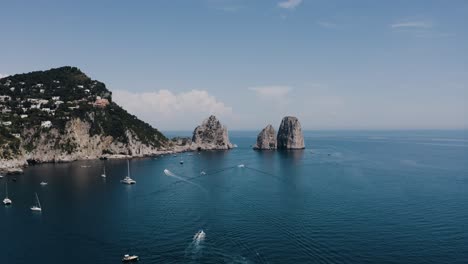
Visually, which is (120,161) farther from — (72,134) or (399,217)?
(399,217)

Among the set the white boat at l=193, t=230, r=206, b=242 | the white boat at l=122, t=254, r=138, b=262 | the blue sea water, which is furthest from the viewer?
the white boat at l=193, t=230, r=206, b=242

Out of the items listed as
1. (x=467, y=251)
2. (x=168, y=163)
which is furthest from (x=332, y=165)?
(x=467, y=251)

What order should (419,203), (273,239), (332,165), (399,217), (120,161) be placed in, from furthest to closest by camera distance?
(120,161), (332,165), (419,203), (399,217), (273,239)

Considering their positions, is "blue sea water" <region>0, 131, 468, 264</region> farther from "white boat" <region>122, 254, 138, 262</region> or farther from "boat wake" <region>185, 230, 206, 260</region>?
"white boat" <region>122, 254, 138, 262</region>

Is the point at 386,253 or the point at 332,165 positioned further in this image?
the point at 332,165

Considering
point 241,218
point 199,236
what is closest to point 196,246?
point 199,236

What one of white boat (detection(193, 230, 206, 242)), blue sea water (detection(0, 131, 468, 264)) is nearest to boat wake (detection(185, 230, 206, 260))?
white boat (detection(193, 230, 206, 242))

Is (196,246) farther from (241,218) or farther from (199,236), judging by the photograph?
(241,218)

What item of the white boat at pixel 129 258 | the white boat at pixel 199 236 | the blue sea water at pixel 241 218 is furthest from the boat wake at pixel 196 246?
the white boat at pixel 129 258
